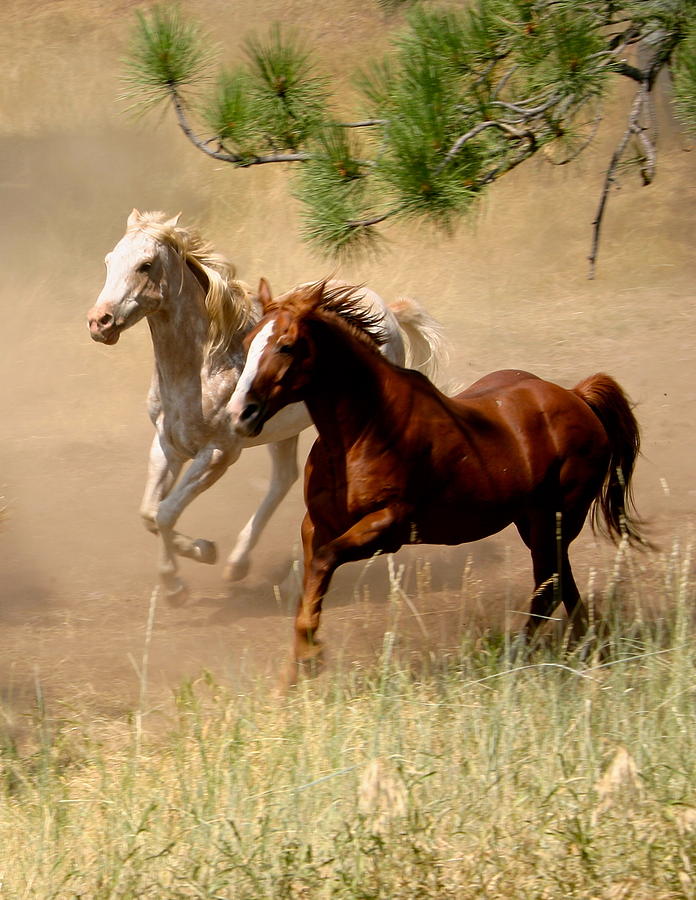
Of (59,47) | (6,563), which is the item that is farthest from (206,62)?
(59,47)

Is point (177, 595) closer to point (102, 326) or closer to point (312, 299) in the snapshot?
point (102, 326)

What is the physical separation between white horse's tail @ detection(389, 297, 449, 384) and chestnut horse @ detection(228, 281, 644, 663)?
2129mm

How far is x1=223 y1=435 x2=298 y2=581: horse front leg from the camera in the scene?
6215mm

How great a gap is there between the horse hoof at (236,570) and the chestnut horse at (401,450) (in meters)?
1.87

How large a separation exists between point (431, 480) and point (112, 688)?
1.66 m

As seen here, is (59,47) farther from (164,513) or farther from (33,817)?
(33,817)

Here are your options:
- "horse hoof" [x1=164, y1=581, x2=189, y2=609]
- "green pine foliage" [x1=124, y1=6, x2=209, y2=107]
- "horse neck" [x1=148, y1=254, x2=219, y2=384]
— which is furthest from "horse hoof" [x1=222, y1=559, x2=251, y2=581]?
"green pine foliage" [x1=124, y1=6, x2=209, y2=107]

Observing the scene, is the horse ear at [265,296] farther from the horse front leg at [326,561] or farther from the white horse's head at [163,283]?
the white horse's head at [163,283]

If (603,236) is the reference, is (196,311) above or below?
below

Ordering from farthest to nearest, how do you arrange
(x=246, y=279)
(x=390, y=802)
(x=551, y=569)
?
(x=246, y=279) → (x=551, y=569) → (x=390, y=802)

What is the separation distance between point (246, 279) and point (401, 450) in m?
8.46

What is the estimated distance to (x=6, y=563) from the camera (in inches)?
269

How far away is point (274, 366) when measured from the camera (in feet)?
13.1

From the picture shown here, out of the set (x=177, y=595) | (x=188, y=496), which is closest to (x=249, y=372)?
(x=188, y=496)
